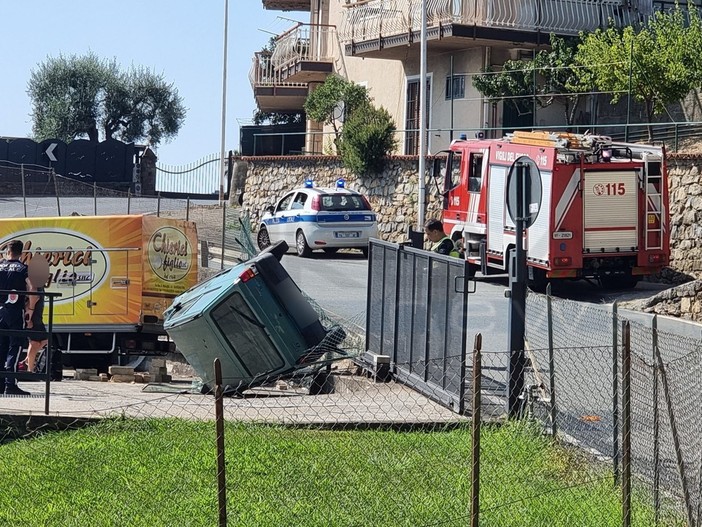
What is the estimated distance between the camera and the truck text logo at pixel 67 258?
1717cm

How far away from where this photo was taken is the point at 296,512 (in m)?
7.65

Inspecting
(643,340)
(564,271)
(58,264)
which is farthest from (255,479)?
(564,271)

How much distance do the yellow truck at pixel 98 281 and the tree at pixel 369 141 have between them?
1486 cm

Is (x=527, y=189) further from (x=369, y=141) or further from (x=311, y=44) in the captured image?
(x=311, y=44)

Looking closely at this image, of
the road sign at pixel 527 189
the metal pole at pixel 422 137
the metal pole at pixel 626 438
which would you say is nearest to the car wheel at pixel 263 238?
the metal pole at pixel 422 137

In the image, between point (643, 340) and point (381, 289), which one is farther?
point (381, 289)

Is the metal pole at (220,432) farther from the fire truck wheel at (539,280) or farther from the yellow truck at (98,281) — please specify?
the fire truck wheel at (539,280)

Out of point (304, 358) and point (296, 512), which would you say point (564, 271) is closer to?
point (304, 358)

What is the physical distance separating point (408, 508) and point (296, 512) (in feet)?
2.37

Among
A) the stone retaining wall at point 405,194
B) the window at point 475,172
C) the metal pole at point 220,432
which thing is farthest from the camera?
the window at point 475,172

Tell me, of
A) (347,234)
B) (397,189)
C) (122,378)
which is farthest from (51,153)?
(122,378)

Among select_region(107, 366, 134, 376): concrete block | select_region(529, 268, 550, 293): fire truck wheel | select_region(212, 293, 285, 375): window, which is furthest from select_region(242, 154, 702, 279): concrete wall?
select_region(212, 293, 285, 375): window

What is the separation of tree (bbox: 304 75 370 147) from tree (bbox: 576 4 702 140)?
9.54 m

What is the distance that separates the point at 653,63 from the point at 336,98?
12.0 metres
